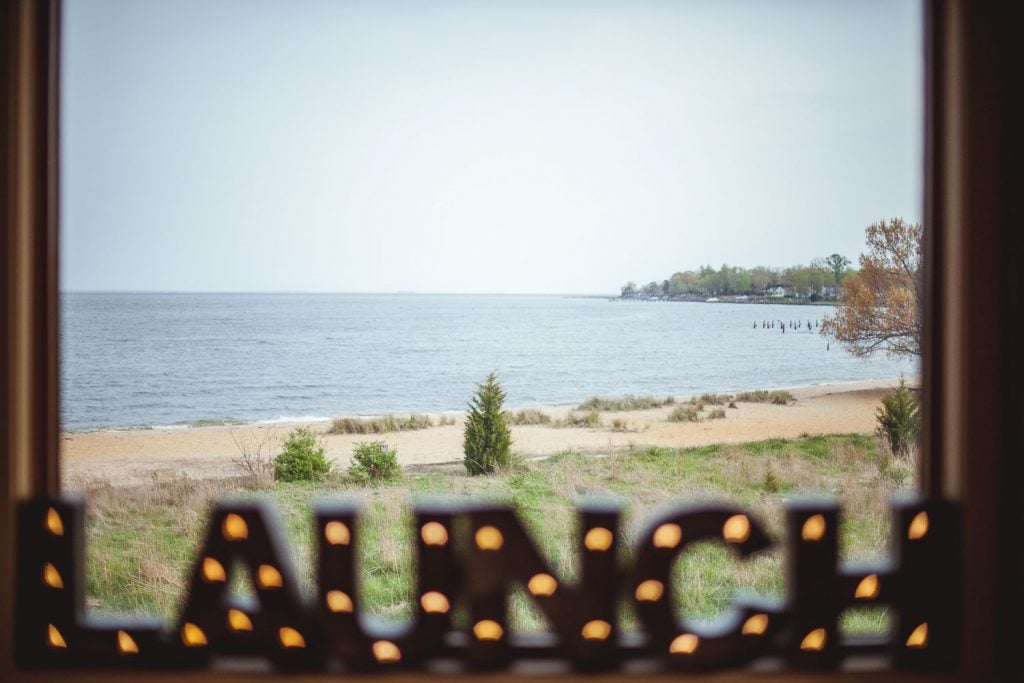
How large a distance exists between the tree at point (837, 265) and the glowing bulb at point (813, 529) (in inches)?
696

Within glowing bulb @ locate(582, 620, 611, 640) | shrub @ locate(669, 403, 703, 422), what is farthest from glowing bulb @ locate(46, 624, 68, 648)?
shrub @ locate(669, 403, 703, 422)

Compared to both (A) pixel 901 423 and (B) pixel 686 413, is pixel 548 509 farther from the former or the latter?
(B) pixel 686 413

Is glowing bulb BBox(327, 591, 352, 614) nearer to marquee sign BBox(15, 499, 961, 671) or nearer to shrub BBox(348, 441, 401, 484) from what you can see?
marquee sign BBox(15, 499, 961, 671)

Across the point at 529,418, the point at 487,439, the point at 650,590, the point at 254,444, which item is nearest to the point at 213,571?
the point at 650,590

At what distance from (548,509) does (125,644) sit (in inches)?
249

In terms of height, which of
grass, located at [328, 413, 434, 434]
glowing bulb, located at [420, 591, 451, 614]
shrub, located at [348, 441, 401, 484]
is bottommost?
grass, located at [328, 413, 434, 434]

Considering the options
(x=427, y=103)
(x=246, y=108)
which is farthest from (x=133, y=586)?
(x=246, y=108)

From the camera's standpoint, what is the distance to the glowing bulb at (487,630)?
5.19 ft

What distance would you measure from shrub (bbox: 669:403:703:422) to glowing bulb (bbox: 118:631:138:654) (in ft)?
48.6

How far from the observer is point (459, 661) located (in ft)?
5.37

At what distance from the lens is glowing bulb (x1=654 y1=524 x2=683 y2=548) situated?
1562 millimetres

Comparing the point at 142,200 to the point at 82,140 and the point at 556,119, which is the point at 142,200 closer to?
the point at 82,140

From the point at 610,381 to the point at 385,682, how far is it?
74.6 ft

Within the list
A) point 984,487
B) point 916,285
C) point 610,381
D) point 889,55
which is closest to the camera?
point 984,487
